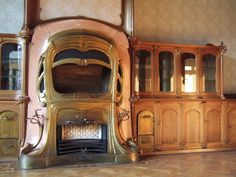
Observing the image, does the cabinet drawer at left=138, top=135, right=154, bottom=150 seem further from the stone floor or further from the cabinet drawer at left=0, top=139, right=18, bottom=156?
the cabinet drawer at left=0, top=139, right=18, bottom=156

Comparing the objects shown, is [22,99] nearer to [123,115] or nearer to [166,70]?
[123,115]

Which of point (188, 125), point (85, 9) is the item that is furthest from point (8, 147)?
point (188, 125)

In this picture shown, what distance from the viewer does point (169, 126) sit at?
5426mm

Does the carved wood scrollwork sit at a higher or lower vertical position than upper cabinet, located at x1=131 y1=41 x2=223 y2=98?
lower

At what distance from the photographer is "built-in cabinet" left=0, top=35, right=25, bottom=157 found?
470 cm

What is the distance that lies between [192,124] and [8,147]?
3.34 metres

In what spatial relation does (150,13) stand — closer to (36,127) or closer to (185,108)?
(185,108)

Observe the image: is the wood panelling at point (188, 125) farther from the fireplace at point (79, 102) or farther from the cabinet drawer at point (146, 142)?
the fireplace at point (79, 102)

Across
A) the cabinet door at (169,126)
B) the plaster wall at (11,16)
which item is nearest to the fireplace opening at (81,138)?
the cabinet door at (169,126)

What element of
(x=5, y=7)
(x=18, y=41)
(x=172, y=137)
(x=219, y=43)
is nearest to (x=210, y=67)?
(x=219, y=43)

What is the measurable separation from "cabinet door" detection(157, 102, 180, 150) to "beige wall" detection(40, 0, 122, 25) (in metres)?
1.81

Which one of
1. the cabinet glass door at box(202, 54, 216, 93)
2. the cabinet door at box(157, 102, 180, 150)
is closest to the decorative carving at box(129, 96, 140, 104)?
the cabinet door at box(157, 102, 180, 150)

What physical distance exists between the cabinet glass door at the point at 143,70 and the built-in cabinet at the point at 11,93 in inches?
78.9

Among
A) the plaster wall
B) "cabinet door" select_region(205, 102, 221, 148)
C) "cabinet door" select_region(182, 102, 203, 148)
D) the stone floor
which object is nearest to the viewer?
the stone floor
